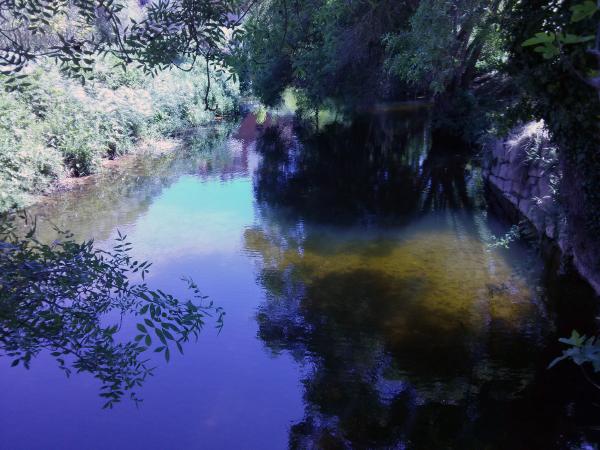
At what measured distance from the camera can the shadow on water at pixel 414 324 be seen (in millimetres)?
5109

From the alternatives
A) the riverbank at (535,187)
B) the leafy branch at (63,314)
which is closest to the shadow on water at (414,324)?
the riverbank at (535,187)

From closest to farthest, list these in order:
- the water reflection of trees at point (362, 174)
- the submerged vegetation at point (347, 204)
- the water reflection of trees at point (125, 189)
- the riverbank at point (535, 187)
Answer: the submerged vegetation at point (347, 204) → the riverbank at point (535, 187) → the water reflection of trees at point (125, 189) → the water reflection of trees at point (362, 174)

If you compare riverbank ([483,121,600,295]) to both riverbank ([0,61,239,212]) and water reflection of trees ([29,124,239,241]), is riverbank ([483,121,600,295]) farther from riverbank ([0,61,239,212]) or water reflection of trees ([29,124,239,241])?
water reflection of trees ([29,124,239,241])

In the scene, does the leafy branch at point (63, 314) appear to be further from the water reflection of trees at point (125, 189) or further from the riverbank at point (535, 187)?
the water reflection of trees at point (125, 189)

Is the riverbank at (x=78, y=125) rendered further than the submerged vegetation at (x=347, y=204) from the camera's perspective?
Yes

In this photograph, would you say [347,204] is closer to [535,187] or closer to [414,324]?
[535,187]

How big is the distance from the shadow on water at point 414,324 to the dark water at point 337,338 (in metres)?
0.02

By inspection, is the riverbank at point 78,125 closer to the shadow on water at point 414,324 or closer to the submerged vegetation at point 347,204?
the submerged vegetation at point 347,204

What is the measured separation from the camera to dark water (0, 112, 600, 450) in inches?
202

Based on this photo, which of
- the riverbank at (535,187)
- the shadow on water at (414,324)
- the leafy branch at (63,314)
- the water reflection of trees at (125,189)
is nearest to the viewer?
the leafy branch at (63,314)

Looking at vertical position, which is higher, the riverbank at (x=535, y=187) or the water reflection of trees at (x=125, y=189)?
the riverbank at (x=535, y=187)

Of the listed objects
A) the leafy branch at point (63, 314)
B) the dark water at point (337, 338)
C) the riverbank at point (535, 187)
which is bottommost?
the dark water at point (337, 338)

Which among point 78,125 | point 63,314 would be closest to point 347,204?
point 78,125

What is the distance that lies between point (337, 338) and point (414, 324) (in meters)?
1.03
